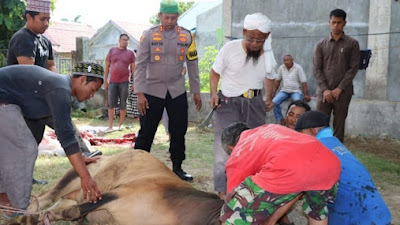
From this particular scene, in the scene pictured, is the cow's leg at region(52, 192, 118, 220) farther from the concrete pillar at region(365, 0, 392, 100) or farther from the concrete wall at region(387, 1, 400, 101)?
the concrete wall at region(387, 1, 400, 101)

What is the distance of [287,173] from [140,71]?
2.91 meters

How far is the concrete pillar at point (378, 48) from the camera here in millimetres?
8984

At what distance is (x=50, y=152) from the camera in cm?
684

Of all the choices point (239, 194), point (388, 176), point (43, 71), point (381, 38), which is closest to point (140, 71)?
point (43, 71)

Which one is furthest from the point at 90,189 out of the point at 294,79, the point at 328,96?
the point at 294,79

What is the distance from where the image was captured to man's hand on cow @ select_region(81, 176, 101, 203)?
3.52m

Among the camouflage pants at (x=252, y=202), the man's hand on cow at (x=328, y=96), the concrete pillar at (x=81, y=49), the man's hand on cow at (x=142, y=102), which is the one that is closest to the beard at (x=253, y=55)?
the man's hand on cow at (x=142, y=102)

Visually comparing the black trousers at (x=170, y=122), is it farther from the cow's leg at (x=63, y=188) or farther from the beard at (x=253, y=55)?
the beard at (x=253, y=55)

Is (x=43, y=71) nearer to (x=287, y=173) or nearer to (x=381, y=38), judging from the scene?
(x=287, y=173)

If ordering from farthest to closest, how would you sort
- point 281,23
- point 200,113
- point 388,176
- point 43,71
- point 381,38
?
point 200,113
point 281,23
point 381,38
point 388,176
point 43,71

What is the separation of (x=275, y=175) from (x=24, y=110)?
2.07 metres

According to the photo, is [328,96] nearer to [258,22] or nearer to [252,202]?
[258,22]

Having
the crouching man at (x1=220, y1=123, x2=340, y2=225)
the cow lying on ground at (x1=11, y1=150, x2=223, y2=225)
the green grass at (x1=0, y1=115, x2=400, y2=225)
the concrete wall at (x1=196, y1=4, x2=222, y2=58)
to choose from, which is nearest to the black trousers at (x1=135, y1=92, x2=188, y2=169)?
the green grass at (x1=0, y1=115, x2=400, y2=225)

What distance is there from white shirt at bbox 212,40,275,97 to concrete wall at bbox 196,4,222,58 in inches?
860
